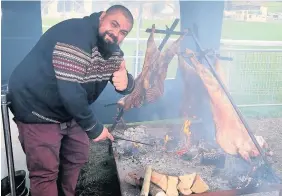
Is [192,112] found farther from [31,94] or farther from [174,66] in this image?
[31,94]

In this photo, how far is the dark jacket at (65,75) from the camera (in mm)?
2006

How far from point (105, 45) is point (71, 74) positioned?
346 millimetres

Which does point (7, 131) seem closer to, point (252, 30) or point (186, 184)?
point (186, 184)

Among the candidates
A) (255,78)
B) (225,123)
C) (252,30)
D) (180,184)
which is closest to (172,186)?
(180,184)

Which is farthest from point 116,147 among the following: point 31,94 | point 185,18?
point 185,18

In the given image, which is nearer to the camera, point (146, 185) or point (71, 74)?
point (71, 74)

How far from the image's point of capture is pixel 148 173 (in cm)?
261

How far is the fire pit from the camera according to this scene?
105 inches

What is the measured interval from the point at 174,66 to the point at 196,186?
2310 mm

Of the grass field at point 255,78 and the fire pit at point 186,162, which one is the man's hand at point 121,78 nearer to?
the fire pit at point 186,162

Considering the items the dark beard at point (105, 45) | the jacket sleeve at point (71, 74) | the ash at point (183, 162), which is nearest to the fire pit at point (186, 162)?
the ash at point (183, 162)

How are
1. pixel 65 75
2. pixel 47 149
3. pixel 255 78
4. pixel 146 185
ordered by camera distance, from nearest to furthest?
1. pixel 65 75
2. pixel 47 149
3. pixel 146 185
4. pixel 255 78

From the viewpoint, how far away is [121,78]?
261 cm

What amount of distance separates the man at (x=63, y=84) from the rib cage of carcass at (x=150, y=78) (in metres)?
0.72
